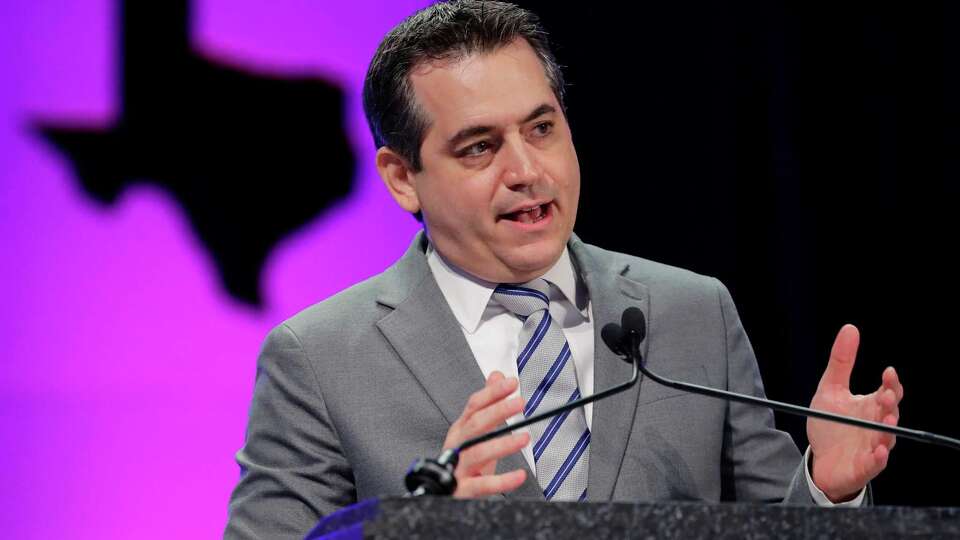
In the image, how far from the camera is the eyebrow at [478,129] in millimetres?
1985

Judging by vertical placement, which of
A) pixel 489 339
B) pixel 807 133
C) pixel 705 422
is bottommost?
pixel 705 422

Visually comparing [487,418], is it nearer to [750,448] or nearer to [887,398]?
[887,398]

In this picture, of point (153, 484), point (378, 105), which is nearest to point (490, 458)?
point (378, 105)

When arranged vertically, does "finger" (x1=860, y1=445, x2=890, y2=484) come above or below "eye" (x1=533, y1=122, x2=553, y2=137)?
below

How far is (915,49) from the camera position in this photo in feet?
→ 9.25

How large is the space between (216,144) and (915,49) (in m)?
1.66

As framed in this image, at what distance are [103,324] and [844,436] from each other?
1.65 metres

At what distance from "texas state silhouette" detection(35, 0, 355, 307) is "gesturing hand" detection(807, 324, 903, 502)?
144 centimetres

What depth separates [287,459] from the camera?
1.91 metres

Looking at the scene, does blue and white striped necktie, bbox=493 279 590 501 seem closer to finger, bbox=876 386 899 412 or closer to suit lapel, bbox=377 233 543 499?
suit lapel, bbox=377 233 543 499

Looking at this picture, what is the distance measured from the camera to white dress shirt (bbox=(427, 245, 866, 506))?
1979mm

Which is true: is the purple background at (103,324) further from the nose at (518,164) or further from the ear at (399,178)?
the nose at (518,164)

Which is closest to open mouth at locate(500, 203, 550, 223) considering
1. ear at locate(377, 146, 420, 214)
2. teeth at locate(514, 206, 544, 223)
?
teeth at locate(514, 206, 544, 223)

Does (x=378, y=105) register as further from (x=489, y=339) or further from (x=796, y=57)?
(x=796, y=57)
